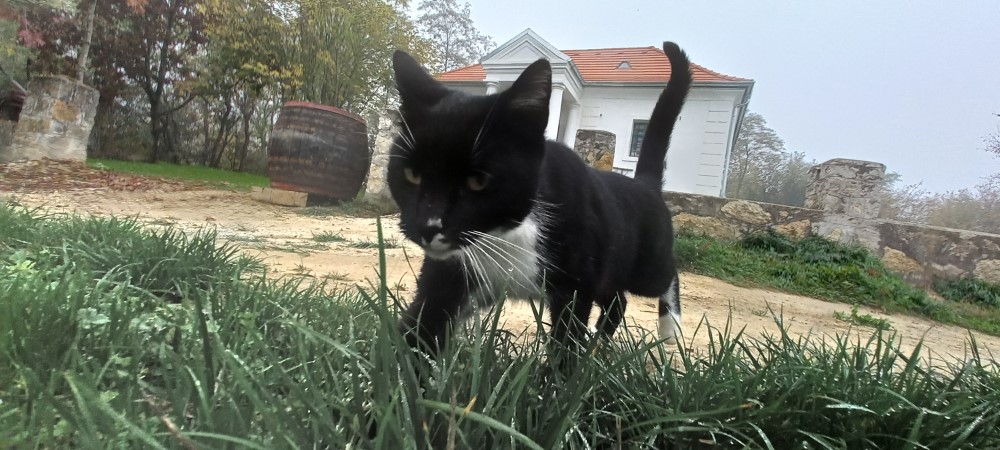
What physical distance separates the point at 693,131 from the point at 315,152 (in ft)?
28.6

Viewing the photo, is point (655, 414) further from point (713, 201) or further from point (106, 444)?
point (713, 201)

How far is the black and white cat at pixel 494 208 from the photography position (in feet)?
4.03

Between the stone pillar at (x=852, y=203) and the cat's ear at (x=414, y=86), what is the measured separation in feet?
19.2

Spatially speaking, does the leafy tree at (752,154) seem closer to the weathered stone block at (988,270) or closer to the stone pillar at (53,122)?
the weathered stone block at (988,270)

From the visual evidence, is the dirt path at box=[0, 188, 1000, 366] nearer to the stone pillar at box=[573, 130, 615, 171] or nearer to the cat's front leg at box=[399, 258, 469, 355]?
the cat's front leg at box=[399, 258, 469, 355]

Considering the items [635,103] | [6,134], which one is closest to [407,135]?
[6,134]

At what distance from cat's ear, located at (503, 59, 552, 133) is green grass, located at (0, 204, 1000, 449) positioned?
596 mm

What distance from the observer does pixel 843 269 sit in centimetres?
470

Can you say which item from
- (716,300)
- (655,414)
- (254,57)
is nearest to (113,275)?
(655,414)

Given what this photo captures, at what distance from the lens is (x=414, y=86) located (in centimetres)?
145

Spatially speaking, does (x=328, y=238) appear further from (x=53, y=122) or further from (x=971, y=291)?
(x=971, y=291)

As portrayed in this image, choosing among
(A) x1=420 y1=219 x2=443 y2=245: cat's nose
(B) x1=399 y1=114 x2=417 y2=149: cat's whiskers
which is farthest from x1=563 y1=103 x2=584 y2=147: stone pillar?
(A) x1=420 y1=219 x2=443 y2=245: cat's nose

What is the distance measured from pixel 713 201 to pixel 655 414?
5.76 m

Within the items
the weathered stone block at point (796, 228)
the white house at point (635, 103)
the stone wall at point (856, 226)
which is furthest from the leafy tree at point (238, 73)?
the weathered stone block at point (796, 228)
